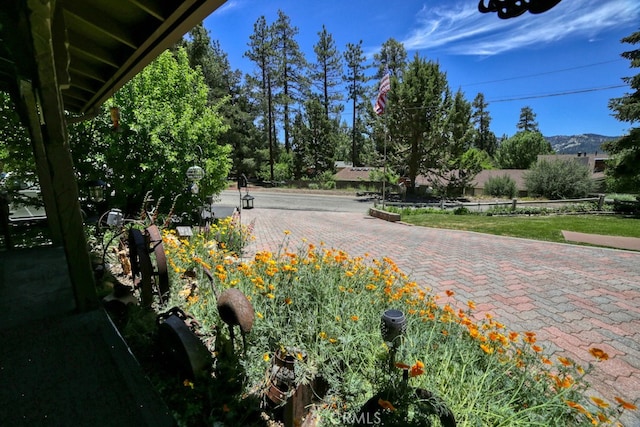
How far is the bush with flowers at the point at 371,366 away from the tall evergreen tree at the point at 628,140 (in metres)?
20.7

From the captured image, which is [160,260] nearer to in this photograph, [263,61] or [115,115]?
[115,115]

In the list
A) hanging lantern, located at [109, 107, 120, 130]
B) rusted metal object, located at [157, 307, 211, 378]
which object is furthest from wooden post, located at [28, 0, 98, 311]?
hanging lantern, located at [109, 107, 120, 130]

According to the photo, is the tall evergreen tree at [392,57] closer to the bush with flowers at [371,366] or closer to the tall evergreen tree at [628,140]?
the tall evergreen tree at [628,140]

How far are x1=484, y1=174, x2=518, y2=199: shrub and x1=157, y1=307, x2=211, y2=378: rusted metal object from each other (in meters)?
32.8

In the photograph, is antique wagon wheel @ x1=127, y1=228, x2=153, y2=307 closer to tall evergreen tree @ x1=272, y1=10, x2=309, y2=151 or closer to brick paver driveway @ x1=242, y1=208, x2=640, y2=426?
brick paver driveway @ x1=242, y1=208, x2=640, y2=426

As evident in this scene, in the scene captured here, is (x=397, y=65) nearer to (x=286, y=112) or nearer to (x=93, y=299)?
(x=286, y=112)

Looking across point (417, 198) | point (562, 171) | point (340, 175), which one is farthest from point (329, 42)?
point (562, 171)

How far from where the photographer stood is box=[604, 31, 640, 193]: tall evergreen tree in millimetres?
15344

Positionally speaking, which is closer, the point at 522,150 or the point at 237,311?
the point at 237,311

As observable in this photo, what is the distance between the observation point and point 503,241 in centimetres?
830

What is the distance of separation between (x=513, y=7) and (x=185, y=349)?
2373mm

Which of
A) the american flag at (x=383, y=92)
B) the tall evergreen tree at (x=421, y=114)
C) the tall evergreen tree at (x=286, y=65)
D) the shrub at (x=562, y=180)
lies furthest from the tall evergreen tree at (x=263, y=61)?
the shrub at (x=562, y=180)

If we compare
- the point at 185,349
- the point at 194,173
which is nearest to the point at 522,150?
the point at 194,173

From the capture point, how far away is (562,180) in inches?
971
